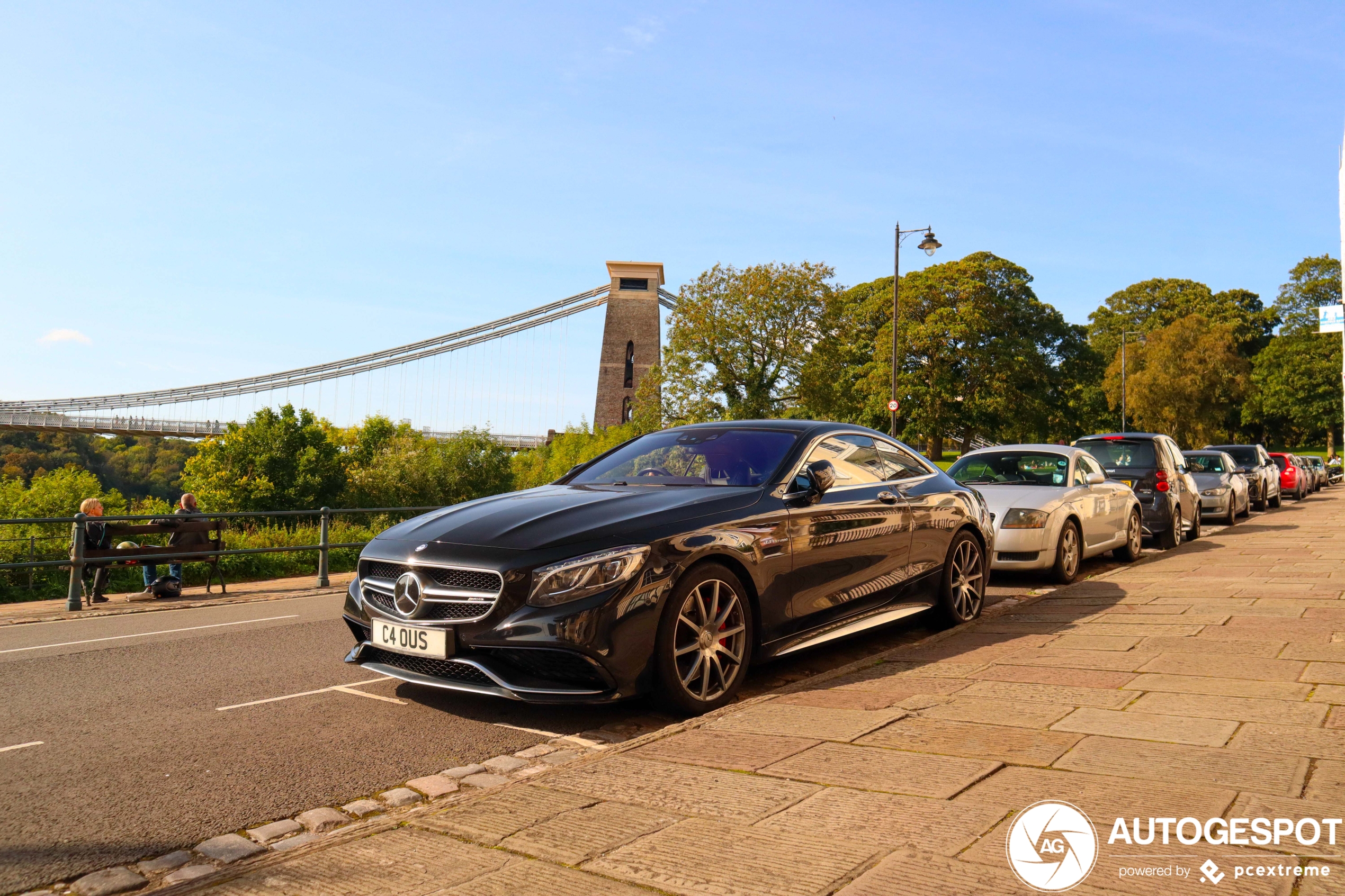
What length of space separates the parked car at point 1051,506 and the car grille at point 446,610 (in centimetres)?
651

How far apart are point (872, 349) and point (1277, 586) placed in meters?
43.7

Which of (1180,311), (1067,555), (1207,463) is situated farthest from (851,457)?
(1180,311)

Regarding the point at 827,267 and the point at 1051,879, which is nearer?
the point at 1051,879

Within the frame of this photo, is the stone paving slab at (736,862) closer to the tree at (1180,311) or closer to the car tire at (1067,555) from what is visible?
the car tire at (1067,555)

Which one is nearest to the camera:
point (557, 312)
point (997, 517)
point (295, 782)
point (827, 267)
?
point (295, 782)

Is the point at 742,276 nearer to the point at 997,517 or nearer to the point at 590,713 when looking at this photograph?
the point at 997,517

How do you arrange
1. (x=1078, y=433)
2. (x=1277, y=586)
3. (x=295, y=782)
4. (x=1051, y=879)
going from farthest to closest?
(x=1078, y=433), (x=1277, y=586), (x=295, y=782), (x=1051, y=879)

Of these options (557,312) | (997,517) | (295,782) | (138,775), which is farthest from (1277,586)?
(557,312)

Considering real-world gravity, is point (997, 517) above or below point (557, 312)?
below

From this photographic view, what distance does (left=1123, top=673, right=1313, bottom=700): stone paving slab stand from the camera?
464 cm

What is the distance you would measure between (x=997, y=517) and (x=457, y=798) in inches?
292

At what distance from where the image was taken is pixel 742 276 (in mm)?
49562

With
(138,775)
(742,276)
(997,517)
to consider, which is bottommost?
(138,775)

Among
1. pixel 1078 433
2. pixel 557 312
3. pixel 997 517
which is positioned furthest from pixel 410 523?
pixel 557 312
